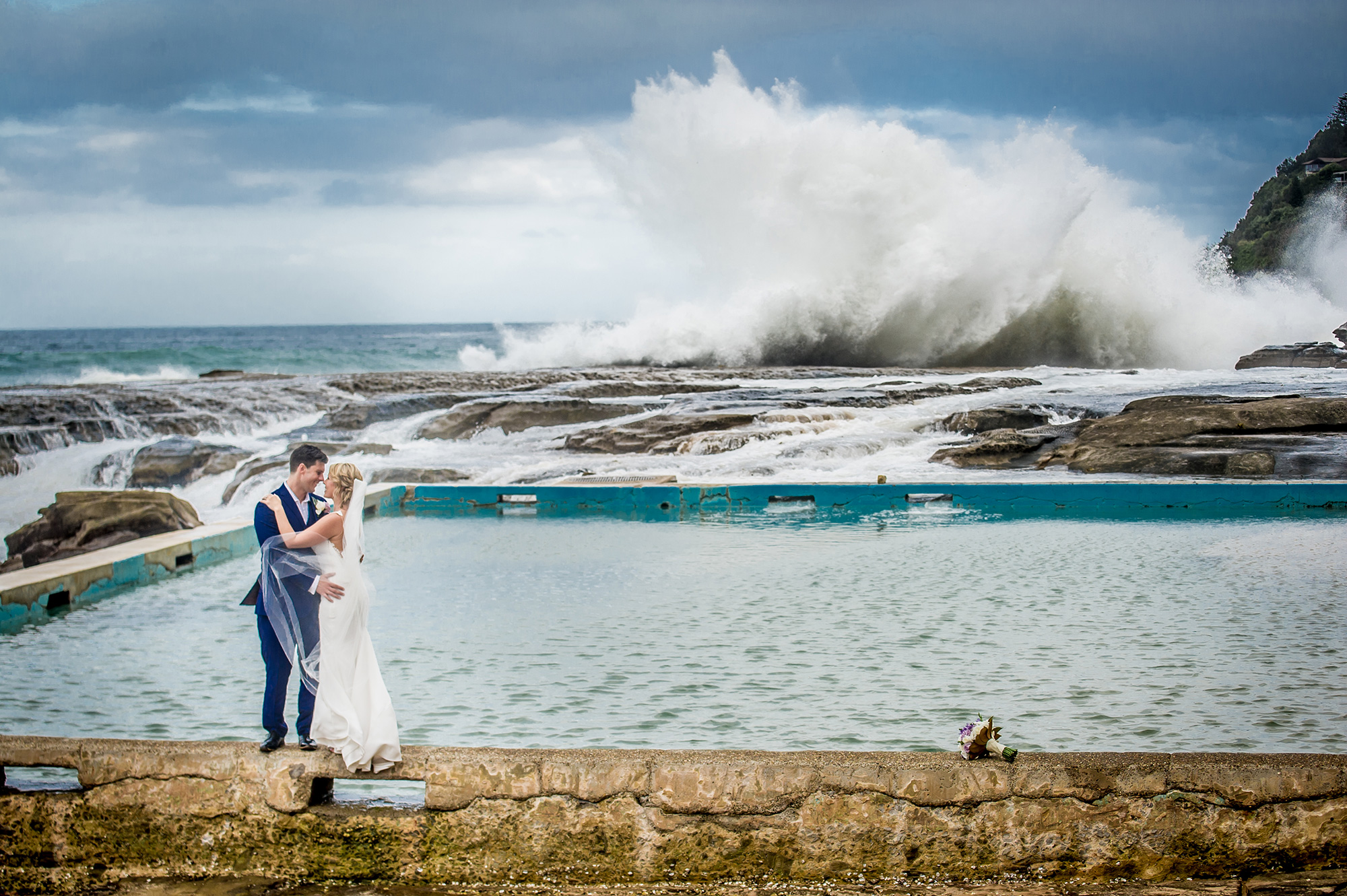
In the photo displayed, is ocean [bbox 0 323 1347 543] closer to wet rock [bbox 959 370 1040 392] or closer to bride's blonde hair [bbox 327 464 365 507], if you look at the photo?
wet rock [bbox 959 370 1040 392]

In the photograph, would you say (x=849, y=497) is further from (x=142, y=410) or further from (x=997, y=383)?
(x=142, y=410)

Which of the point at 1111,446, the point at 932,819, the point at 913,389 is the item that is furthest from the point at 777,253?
the point at 932,819

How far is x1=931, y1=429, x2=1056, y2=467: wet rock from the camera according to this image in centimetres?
→ 1022

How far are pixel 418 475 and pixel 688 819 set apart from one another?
28.5 ft

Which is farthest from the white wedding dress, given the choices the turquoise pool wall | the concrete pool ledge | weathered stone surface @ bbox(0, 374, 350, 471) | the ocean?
weathered stone surface @ bbox(0, 374, 350, 471)

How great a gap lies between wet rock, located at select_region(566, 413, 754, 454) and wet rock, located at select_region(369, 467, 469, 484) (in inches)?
75.3

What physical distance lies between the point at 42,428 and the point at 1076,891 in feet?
45.7

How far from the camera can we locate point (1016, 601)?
457 centimetres

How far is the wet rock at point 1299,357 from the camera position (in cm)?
1658

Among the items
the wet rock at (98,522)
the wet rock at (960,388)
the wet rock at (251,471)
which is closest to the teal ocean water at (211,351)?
the wet rock at (251,471)

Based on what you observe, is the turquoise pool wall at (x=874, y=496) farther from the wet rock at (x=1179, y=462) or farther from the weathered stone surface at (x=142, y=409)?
the weathered stone surface at (x=142, y=409)

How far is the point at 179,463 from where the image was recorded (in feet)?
37.2

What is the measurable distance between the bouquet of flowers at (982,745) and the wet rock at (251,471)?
9.10 meters

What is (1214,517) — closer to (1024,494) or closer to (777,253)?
(1024,494)
